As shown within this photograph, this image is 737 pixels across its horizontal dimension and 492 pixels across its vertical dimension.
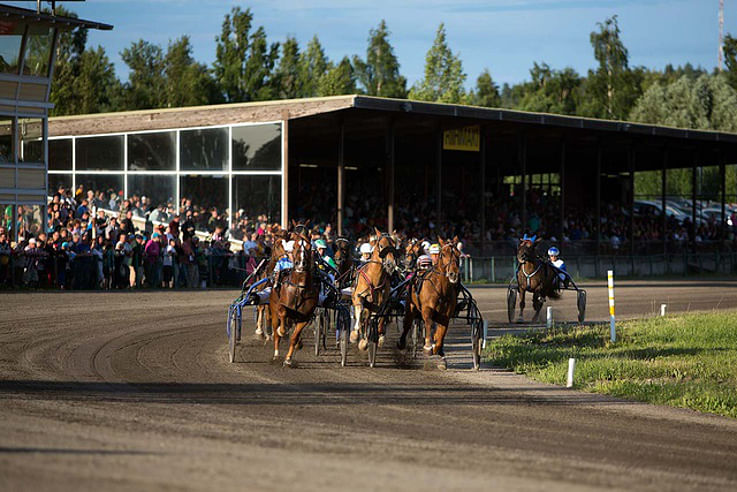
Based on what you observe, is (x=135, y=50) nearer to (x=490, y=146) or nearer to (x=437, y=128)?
(x=490, y=146)

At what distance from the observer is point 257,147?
29.6 meters

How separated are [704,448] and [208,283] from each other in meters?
20.2

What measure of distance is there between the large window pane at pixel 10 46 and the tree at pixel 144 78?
3802cm

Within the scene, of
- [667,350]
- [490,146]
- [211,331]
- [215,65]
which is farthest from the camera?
[215,65]

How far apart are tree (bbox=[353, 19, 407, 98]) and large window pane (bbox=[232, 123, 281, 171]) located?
57997 millimetres

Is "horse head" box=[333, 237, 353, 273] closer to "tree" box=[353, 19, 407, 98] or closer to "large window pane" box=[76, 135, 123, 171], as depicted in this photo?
"large window pane" box=[76, 135, 123, 171]

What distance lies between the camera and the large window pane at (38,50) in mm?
26797

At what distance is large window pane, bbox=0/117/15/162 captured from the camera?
26797mm

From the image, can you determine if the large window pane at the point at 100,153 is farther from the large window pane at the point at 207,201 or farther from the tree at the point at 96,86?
the tree at the point at 96,86

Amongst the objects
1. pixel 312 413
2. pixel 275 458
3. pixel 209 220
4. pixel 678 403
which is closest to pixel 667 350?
pixel 678 403

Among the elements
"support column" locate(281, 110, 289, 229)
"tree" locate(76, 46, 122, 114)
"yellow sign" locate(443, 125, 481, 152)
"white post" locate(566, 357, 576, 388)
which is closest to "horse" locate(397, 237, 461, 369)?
"white post" locate(566, 357, 576, 388)

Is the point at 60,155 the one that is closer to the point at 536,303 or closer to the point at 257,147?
the point at 257,147

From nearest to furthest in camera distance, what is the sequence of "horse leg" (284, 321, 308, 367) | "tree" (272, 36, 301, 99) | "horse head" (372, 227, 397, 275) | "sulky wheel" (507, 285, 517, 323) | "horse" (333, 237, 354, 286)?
1. "horse leg" (284, 321, 308, 367)
2. "horse head" (372, 227, 397, 275)
3. "horse" (333, 237, 354, 286)
4. "sulky wheel" (507, 285, 517, 323)
5. "tree" (272, 36, 301, 99)

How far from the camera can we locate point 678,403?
1095 centimetres
